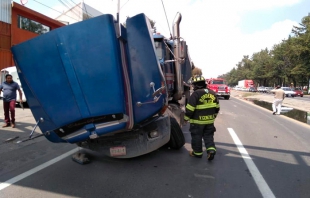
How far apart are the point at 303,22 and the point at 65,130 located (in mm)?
61776

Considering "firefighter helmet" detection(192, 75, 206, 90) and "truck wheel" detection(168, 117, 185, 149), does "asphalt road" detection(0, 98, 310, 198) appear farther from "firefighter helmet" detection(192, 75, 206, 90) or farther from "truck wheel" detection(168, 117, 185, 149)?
"firefighter helmet" detection(192, 75, 206, 90)

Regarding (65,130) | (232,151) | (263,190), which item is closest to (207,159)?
(232,151)

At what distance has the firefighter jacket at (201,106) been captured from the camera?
5000 millimetres

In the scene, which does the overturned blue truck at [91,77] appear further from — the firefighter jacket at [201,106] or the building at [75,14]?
the building at [75,14]

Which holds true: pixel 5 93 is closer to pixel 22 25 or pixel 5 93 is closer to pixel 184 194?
pixel 184 194

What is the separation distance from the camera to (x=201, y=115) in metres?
5.03

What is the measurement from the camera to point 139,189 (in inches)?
144

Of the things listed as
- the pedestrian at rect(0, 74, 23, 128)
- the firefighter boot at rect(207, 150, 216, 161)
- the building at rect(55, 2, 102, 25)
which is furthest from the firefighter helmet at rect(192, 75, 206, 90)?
the building at rect(55, 2, 102, 25)

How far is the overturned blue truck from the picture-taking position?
11.0 ft

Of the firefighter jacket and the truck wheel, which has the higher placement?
the firefighter jacket

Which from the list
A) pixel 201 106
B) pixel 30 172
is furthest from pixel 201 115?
pixel 30 172

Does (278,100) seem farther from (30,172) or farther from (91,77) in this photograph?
(30,172)

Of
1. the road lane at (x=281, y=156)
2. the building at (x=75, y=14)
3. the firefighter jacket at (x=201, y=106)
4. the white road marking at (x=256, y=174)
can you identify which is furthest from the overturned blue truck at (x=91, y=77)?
the building at (x=75, y=14)

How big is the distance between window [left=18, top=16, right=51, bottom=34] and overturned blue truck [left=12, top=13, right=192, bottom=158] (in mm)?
20135
